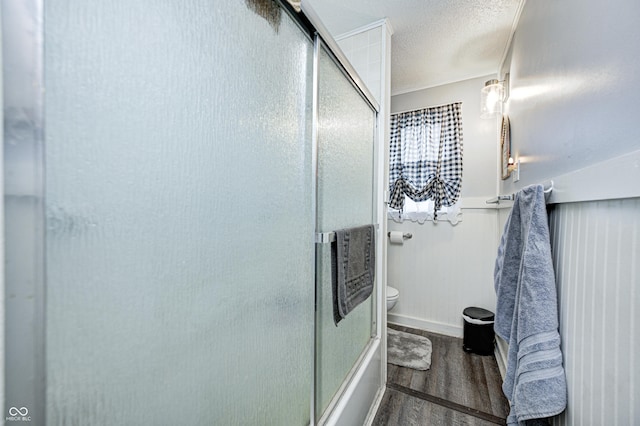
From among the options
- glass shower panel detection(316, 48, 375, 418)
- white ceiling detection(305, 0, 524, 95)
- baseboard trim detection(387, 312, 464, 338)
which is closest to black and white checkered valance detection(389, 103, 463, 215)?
white ceiling detection(305, 0, 524, 95)

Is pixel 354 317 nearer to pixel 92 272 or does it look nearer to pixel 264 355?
pixel 264 355

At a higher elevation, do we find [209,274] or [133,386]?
[209,274]

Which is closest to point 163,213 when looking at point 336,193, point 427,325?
point 336,193

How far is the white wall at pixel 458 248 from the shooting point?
2.16 m

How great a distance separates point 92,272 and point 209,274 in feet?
0.64

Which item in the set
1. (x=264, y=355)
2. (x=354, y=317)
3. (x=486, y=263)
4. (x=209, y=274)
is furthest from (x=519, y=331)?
(x=486, y=263)

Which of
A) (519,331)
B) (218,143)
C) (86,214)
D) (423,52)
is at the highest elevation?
(423,52)

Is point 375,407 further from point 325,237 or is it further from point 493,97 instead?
point 493,97

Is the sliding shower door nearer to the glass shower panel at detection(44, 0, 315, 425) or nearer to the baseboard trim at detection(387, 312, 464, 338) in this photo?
the glass shower panel at detection(44, 0, 315, 425)

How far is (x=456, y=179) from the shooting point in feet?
7.33

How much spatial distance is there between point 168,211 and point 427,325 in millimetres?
2496

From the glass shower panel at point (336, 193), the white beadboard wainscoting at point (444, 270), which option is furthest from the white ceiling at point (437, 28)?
the white beadboard wainscoting at point (444, 270)

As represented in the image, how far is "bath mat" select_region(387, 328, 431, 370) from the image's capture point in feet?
6.04

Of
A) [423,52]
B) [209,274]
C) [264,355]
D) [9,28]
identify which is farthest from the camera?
[423,52]
